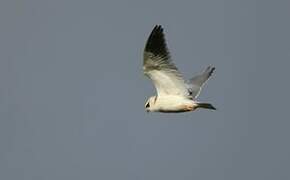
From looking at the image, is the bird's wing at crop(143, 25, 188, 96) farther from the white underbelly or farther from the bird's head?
the bird's head

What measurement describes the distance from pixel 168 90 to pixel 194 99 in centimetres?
71

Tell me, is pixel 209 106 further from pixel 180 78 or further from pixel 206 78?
pixel 206 78

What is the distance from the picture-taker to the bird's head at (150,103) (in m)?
27.0

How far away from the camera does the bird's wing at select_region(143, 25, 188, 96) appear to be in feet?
83.2

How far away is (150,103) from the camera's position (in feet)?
89.0

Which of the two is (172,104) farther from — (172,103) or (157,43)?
(157,43)

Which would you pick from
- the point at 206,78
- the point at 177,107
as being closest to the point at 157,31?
the point at 177,107

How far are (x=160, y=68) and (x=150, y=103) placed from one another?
60.3 inches

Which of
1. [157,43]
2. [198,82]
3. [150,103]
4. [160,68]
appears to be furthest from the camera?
[198,82]

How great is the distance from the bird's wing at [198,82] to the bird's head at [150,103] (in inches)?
37.2

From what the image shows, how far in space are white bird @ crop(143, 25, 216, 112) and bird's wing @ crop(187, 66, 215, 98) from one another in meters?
0.02

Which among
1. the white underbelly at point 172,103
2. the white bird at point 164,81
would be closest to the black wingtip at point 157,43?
the white bird at point 164,81

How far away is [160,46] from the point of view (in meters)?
25.4

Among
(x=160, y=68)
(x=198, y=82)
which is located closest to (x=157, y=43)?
(x=160, y=68)
